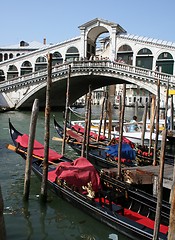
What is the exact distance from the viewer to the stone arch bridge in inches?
543

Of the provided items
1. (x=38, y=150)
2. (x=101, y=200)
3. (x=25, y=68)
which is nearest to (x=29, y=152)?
(x=101, y=200)

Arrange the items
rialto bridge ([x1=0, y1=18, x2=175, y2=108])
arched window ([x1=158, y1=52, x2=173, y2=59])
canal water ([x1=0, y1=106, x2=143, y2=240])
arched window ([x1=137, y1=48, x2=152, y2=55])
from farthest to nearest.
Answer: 1. arched window ([x1=137, y1=48, x2=152, y2=55])
2. arched window ([x1=158, y1=52, x2=173, y2=59])
3. rialto bridge ([x1=0, y1=18, x2=175, y2=108])
4. canal water ([x1=0, y1=106, x2=143, y2=240])

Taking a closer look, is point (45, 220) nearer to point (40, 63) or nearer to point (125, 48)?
point (125, 48)

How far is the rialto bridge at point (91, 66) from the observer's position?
1431 cm

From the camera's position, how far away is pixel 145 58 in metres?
16.1

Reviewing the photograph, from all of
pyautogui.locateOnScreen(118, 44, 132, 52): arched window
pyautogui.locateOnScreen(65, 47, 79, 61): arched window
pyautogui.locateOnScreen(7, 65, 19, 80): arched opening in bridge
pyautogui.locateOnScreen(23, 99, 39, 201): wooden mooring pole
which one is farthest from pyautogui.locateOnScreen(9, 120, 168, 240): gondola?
pyautogui.locateOnScreen(7, 65, 19, 80): arched opening in bridge

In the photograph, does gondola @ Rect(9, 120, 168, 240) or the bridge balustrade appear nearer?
gondola @ Rect(9, 120, 168, 240)

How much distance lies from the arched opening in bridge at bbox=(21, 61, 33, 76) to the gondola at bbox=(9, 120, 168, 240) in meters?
15.6

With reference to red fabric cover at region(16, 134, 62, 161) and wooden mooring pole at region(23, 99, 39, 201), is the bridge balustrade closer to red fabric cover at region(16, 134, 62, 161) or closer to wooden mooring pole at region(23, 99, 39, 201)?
red fabric cover at region(16, 134, 62, 161)

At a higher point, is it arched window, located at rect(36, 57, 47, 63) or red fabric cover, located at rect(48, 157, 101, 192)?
arched window, located at rect(36, 57, 47, 63)

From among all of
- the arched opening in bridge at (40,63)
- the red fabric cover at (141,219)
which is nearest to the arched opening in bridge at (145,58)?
the arched opening in bridge at (40,63)

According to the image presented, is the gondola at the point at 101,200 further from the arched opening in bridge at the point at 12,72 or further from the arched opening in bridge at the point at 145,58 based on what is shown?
the arched opening in bridge at the point at 12,72

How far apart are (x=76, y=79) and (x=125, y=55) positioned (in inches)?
115

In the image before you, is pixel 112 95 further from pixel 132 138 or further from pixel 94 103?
pixel 132 138
